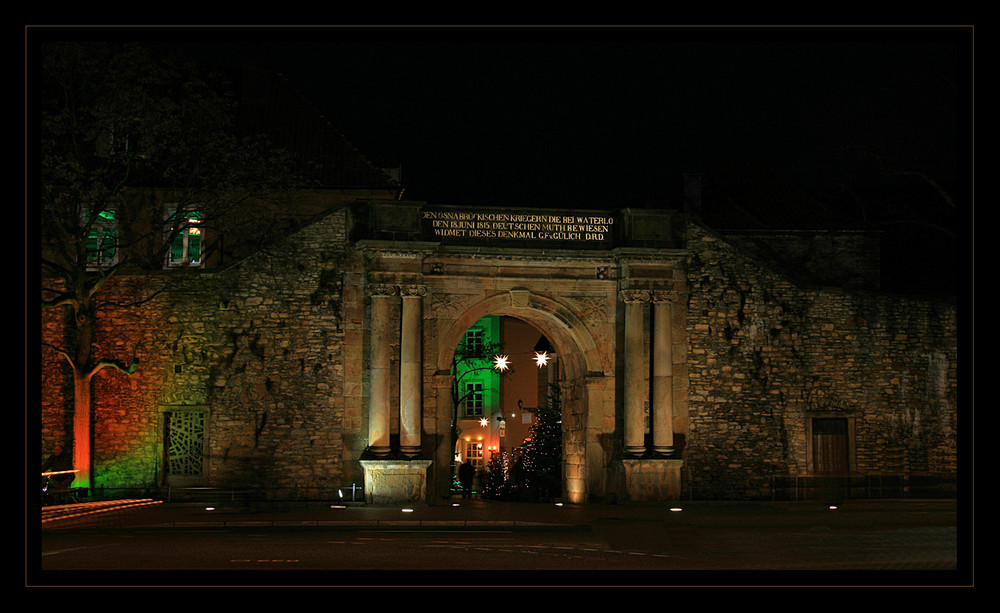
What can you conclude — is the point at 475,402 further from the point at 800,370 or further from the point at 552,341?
the point at 800,370

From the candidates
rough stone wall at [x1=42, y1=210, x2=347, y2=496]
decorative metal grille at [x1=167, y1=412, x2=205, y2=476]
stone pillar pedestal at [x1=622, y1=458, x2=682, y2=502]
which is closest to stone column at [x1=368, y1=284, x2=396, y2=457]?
rough stone wall at [x1=42, y1=210, x2=347, y2=496]

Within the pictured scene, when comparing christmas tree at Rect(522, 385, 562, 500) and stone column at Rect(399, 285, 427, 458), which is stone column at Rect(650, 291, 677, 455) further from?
christmas tree at Rect(522, 385, 562, 500)

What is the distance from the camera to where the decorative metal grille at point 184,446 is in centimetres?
2378

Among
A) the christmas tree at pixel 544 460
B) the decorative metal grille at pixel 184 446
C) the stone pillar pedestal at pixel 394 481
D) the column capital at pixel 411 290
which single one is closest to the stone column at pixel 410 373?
the column capital at pixel 411 290

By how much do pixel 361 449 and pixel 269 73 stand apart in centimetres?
1576

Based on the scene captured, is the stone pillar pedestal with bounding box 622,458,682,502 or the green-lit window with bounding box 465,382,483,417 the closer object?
the stone pillar pedestal with bounding box 622,458,682,502

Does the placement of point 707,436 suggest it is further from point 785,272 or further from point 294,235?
point 294,235

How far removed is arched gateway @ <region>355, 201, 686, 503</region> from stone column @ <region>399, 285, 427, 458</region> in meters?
0.03

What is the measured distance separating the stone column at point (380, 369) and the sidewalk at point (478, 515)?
5.73 ft

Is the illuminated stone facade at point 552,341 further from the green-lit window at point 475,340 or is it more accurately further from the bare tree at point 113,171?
the green-lit window at point 475,340

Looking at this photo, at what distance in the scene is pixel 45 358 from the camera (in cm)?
2381

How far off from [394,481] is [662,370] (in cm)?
656

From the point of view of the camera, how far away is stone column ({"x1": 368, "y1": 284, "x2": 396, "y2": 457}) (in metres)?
23.7
